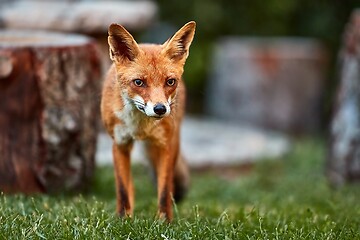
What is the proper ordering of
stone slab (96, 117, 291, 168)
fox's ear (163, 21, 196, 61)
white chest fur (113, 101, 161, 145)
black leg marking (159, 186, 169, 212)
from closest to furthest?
fox's ear (163, 21, 196, 61) < white chest fur (113, 101, 161, 145) < black leg marking (159, 186, 169, 212) < stone slab (96, 117, 291, 168)

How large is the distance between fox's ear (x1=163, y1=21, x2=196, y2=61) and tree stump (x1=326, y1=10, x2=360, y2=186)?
351 cm

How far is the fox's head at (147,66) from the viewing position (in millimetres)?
4559

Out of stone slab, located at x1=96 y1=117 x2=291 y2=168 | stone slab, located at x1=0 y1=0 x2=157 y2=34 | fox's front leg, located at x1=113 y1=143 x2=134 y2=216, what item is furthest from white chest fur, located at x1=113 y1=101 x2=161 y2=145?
stone slab, located at x1=0 y1=0 x2=157 y2=34

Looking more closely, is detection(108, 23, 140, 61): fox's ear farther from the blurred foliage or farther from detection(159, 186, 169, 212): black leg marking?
the blurred foliage

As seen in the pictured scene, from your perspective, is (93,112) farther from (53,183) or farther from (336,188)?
(336,188)

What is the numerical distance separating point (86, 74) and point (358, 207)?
243 cm

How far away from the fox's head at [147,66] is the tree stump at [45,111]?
5.28 ft

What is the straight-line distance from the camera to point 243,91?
12797mm

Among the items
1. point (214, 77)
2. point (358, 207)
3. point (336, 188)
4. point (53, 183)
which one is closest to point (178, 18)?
point (214, 77)

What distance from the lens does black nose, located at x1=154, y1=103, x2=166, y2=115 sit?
4.44m

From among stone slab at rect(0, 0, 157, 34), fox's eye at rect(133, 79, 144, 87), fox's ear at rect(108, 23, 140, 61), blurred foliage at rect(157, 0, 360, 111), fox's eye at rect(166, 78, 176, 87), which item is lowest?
blurred foliage at rect(157, 0, 360, 111)

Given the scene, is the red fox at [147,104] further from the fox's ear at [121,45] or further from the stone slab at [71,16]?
the stone slab at [71,16]

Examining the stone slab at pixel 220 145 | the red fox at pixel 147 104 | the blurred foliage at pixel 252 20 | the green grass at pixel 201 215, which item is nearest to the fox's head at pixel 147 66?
the red fox at pixel 147 104

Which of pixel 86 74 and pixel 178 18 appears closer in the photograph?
pixel 86 74
